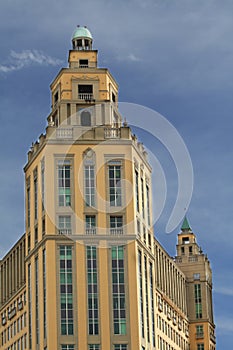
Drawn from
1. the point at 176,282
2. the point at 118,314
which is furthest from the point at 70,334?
the point at 176,282

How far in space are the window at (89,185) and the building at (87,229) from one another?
0.49 feet

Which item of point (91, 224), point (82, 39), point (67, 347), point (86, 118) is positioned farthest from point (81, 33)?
point (67, 347)

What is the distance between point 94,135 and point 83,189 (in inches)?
351

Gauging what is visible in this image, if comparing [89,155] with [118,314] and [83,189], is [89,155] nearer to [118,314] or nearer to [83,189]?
[83,189]

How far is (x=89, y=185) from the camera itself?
15038 cm

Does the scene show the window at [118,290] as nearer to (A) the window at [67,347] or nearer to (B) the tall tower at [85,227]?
(B) the tall tower at [85,227]

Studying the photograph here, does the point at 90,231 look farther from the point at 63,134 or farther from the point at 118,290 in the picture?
the point at 63,134

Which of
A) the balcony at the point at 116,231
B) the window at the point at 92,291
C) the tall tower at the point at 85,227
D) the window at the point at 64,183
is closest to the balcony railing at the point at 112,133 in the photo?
the tall tower at the point at 85,227

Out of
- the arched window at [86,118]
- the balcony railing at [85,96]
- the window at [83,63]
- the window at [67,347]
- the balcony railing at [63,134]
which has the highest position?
the window at [83,63]

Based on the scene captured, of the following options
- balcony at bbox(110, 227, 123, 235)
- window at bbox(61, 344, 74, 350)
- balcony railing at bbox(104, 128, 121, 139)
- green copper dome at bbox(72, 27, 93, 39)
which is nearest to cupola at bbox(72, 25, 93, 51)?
green copper dome at bbox(72, 27, 93, 39)

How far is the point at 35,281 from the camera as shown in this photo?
150 m

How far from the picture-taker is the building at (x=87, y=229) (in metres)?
143

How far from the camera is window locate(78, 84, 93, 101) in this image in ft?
530

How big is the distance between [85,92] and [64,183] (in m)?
19.0
